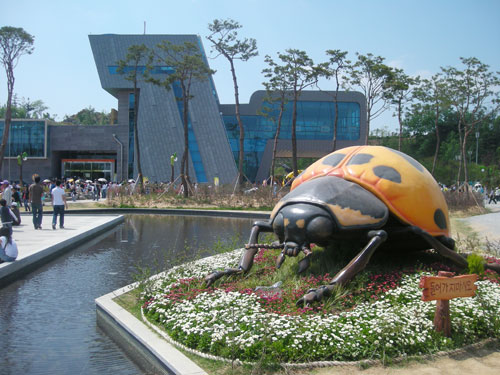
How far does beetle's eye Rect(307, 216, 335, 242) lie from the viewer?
541 cm

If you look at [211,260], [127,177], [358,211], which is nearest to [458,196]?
[211,260]

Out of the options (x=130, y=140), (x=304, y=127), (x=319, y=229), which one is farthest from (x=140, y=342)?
(x=304, y=127)

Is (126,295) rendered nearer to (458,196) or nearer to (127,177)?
(458,196)

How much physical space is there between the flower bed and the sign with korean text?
410mm

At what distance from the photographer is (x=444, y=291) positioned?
4.72 m

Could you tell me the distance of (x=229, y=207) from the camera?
88.0ft

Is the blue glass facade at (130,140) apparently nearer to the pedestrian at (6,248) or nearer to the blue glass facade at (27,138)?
the blue glass facade at (27,138)

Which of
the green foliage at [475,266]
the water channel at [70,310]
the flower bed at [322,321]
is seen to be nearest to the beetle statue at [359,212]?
the green foliage at [475,266]

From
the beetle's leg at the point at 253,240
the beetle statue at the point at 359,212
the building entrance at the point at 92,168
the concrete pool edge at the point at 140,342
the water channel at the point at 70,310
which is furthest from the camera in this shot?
the building entrance at the point at 92,168

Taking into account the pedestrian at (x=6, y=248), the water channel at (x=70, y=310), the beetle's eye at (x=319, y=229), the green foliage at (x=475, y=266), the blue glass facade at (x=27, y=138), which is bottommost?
the water channel at (x=70, y=310)

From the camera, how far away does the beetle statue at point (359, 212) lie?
18.1 feet

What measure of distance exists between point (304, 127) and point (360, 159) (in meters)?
51.8

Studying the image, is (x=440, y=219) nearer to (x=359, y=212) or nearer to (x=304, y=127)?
(x=359, y=212)

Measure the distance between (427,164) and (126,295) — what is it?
6295 centimetres
